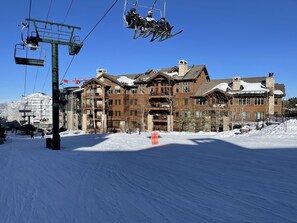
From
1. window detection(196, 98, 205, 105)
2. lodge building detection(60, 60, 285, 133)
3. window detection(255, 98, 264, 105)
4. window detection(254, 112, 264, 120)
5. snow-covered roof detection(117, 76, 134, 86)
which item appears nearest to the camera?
window detection(254, 112, 264, 120)

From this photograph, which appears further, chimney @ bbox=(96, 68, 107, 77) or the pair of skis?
chimney @ bbox=(96, 68, 107, 77)

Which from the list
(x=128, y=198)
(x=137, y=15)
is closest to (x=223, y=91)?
(x=137, y=15)

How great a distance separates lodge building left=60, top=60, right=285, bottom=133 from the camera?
43000mm

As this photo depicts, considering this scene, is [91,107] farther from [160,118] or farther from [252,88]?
[252,88]

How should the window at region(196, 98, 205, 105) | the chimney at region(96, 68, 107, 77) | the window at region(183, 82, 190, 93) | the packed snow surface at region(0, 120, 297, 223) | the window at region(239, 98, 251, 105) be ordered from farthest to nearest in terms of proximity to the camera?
1. the chimney at region(96, 68, 107, 77)
2. the window at region(183, 82, 190, 93)
3. the window at region(196, 98, 205, 105)
4. the window at region(239, 98, 251, 105)
5. the packed snow surface at region(0, 120, 297, 223)

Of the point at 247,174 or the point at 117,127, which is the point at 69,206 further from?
the point at 117,127

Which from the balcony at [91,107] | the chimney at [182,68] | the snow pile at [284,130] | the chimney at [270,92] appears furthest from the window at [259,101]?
the balcony at [91,107]

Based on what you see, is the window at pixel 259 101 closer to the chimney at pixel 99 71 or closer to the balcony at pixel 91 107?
the balcony at pixel 91 107

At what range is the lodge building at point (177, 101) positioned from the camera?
43000 mm

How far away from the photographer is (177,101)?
159 feet

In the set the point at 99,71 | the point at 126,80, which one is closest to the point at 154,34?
the point at 126,80

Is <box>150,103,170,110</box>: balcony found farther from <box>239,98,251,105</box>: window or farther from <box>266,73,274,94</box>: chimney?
<box>266,73,274,94</box>: chimney

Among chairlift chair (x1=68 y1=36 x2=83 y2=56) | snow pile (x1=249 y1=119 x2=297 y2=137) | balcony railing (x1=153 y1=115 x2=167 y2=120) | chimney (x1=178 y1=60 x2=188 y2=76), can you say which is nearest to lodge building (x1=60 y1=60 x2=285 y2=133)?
chimney (x1=178 y1=60 x2=188 y2=76)

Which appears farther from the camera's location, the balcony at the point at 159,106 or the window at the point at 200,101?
the balcony at the point at 159,106
